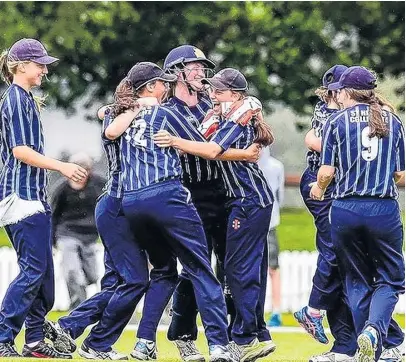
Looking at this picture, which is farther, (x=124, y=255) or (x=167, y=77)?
(x=124, y=255)

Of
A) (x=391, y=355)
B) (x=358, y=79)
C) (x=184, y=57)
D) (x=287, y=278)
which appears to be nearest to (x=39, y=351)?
(x=184, y=57)

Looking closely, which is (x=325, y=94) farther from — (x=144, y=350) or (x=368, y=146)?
(x=144, y=350)

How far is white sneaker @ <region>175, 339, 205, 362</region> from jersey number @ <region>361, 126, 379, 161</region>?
2.15 metres

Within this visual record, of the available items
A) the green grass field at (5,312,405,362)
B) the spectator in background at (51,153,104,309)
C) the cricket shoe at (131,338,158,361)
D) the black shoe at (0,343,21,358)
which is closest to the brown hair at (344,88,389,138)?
the cricket shoe at (131,338,158,361)

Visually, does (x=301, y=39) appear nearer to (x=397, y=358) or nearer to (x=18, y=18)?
(x=18, y=18)

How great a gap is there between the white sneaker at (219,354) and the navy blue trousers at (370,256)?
39.9 inches

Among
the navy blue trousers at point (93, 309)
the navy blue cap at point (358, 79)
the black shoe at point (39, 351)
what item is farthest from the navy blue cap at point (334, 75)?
the black shoe at point (39, 351)

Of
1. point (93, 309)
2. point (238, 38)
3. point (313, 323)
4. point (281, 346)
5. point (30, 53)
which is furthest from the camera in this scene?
point (238, 38)

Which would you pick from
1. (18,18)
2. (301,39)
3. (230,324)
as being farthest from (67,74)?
(230,324)

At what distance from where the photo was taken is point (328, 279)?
11.1 m

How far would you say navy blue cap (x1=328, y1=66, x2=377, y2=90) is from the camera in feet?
33.5

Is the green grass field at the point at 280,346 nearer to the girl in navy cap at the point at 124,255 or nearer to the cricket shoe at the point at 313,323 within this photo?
the cricket shoe at the point at 313,323

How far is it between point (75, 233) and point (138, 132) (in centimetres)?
689

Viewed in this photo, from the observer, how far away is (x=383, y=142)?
10.0m
